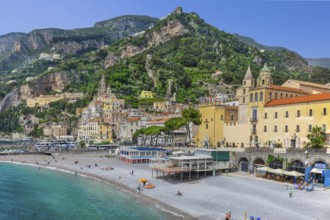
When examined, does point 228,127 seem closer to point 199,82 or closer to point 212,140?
point 212,140

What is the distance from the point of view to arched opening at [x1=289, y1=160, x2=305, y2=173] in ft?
139

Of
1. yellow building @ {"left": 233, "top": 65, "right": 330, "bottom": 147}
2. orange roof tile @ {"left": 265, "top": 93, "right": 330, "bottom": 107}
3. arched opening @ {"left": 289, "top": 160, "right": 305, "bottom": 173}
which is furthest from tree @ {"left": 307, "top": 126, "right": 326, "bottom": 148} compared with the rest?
orange roof tile @ {"left": 265, "top": 93, "right": 330, "bottom": 107}

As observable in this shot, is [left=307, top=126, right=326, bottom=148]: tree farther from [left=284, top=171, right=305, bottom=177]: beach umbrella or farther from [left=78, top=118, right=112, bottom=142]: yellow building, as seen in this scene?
[left=78, top=118, right=112, bottom=142]: yellow building

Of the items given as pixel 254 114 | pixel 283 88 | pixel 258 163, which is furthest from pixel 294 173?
pixel 283 88

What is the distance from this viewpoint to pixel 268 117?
54.2 metres

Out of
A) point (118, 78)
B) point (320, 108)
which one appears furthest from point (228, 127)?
point (118, 78)

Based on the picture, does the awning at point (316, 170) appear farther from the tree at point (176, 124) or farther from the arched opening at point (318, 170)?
the tree at point (176, 124)

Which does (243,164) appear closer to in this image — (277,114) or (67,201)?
(277,114)

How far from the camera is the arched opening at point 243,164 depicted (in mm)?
50844

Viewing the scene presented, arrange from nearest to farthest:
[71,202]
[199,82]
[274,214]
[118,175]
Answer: [274,214] → [71,202] → [118,175] → [199,82]

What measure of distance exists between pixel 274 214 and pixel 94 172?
3947 cm

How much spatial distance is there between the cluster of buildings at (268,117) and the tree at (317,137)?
2.37 feet

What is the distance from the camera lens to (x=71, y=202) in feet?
130

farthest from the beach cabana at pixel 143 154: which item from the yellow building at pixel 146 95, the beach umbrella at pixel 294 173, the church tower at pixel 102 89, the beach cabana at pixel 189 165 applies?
the church tower at pixel 102 89
